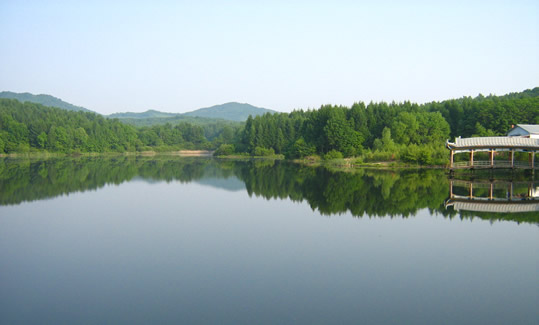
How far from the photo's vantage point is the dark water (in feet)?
26.5

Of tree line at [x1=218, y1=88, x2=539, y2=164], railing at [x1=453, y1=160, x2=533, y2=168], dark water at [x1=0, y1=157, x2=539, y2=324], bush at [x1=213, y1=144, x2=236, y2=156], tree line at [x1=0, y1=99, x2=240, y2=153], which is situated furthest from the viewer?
bush at [x1=213, y1=144, x2=236, y2=156]

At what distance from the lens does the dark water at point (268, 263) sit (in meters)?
8.08

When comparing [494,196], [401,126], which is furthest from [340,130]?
[494,196]

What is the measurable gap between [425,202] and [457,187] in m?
8.01

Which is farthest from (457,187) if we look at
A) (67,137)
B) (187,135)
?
(187,135)

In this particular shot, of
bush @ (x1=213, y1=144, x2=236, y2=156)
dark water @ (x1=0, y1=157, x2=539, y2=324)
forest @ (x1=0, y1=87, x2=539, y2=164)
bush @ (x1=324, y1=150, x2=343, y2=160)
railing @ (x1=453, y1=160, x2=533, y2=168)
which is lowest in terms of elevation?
dark water @ (x1=0, y1=157, x2=539, y2=324)

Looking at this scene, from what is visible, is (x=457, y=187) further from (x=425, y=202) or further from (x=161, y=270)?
(x=161, y=270)

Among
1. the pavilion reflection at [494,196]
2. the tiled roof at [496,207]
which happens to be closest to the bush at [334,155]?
the pavilion reflection at [494,196]

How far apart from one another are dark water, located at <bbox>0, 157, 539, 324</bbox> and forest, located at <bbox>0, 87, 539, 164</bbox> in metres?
32.5

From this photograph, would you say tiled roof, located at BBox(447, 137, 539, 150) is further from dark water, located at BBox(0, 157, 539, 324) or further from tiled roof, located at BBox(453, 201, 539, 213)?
tiled roof, located at BBox(453, 201, 539, 213)

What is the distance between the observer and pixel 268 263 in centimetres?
1112

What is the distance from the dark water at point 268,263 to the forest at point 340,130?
32452mm

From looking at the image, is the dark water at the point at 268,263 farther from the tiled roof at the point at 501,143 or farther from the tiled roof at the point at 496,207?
the tiled roof at the point at 501,143

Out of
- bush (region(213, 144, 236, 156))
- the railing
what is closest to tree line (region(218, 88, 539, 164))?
the railing
